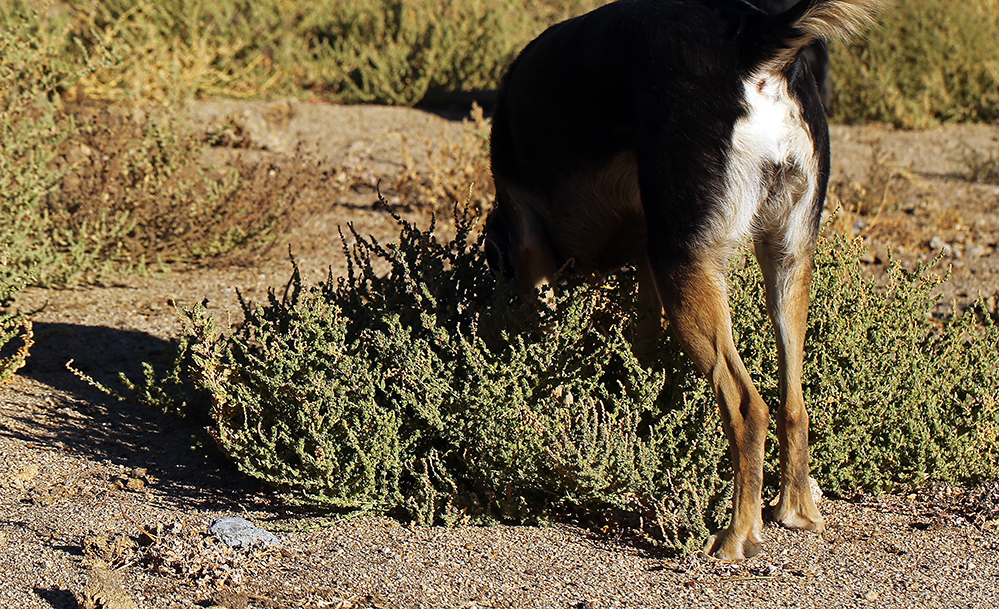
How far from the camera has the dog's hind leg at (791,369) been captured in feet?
10.4

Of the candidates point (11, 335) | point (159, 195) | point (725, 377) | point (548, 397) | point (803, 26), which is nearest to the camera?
point (803, 26)

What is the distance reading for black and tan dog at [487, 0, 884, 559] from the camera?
2.83 metres

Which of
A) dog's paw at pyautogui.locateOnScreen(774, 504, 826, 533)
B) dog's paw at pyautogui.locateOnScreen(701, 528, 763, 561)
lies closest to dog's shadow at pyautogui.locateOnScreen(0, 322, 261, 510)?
dog's paw at pyautogui.locateOnScreen(701, 528, 763, 561)

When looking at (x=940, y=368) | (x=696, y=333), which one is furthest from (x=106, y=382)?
(x=940, y=368)

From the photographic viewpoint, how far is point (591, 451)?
10.2ft

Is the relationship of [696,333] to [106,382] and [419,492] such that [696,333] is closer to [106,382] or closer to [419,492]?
[419,492]

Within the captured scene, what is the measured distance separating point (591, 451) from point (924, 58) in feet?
26.1

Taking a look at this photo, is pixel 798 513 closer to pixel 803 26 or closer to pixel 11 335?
pixel 803 26

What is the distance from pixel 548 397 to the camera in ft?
11.2

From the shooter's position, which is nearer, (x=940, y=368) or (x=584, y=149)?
(x=584, y=149)

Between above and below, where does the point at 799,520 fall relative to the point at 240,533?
above

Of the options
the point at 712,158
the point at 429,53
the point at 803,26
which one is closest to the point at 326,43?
the point at 429,53

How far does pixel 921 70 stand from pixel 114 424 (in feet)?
27.5

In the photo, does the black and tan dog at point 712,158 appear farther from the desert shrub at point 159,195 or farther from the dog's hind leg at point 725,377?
the desert shrub at point 159,195
